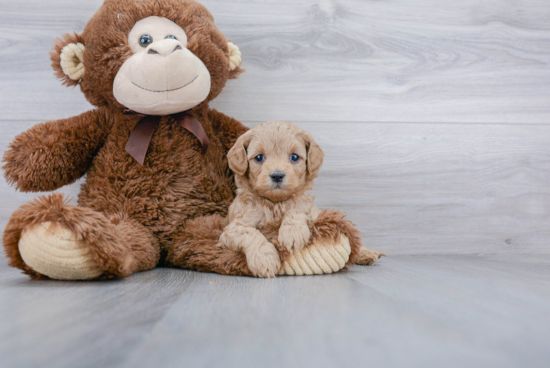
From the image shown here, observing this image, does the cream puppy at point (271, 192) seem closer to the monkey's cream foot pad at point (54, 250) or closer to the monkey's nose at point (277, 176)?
the monkey's nose at point (277, 176)

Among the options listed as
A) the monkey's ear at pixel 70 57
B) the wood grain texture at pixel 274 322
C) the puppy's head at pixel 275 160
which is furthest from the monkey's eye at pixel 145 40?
the wood grain texture at pixel 274 322

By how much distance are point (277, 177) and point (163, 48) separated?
391 mm

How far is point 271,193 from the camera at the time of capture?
891 millimetres

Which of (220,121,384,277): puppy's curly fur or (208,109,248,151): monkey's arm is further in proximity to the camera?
(208,109,248,151): monkey's arm

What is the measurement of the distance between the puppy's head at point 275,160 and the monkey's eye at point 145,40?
325 mm

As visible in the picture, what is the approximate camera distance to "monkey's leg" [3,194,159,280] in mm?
744

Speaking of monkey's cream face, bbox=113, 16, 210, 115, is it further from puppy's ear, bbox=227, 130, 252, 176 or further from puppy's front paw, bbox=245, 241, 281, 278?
puppy's front paw, bbox=245, 241, 281, 278

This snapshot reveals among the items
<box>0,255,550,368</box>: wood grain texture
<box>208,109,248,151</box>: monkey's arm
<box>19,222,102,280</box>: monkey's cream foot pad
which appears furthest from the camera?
<box>208,109,248,151</box>: monkey's arm

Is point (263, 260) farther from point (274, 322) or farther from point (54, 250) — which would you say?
point (54, 250)

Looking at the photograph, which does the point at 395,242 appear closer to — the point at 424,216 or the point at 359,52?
the point at 424,216

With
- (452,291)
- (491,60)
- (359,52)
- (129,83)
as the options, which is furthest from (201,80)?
(491,60)

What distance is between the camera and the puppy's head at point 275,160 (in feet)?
2.88

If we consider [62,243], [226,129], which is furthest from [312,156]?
[62,243]

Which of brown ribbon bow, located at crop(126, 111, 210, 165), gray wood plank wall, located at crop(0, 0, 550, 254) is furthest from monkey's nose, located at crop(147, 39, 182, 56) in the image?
gray wood plank wall, located at crop(0, 0, 550, 254)
